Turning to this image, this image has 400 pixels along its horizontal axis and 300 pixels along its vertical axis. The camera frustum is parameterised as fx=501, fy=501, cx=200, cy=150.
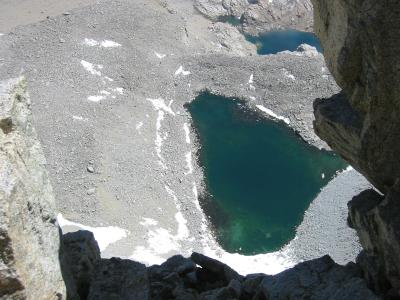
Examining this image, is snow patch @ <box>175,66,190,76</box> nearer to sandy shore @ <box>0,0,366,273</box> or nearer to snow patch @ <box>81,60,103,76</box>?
sandy shore @ <box>0,0,366,273</box>

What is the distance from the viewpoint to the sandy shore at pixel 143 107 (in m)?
43.5

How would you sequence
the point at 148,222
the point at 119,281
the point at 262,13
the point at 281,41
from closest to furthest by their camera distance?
→ the point at 119,281
the point at 148,222
the point at 281,41
the point at 262,13

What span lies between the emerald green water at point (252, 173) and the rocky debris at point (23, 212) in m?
31.6

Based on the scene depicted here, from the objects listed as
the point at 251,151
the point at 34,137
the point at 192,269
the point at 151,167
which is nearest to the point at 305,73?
the point at 251,151

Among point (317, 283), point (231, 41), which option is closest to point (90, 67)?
point (231, 41)

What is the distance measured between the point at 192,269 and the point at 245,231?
25.0 m

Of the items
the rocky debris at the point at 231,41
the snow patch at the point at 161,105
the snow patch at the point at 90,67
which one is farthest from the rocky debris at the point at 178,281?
the rocky debris at the point at 231,41

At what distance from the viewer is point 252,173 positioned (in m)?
52.1

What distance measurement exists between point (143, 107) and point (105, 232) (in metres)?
19.7

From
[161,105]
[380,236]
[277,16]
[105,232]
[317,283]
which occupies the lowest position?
[161,105]

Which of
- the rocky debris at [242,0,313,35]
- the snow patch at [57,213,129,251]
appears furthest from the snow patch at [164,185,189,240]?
the rocky debris at [242,0,313,35]

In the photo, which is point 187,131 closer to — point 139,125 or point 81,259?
point 139,125

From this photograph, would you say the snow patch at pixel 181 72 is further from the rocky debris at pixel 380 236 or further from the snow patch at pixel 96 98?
the rocky debris at pixel 380 236

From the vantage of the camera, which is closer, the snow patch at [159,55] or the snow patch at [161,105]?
the snow patch at [161,105]
